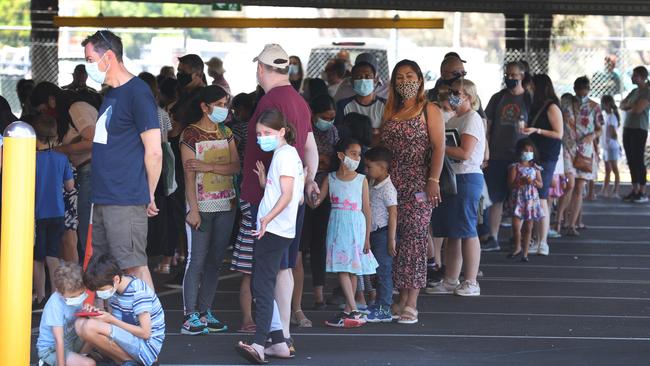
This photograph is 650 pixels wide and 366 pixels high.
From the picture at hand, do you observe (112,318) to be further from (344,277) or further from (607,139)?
(607,139)

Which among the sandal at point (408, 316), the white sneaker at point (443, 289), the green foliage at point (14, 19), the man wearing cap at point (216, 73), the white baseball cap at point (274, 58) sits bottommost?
the sandal at point (408, 316)

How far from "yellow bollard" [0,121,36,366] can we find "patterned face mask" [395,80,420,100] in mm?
3682

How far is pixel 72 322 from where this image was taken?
721 centimetres

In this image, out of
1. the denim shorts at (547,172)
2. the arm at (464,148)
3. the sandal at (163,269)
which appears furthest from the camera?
the denim shorts at (547,172)

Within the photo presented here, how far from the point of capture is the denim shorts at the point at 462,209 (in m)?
10.4

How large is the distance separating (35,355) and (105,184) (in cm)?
131

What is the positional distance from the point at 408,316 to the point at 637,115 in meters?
10.9

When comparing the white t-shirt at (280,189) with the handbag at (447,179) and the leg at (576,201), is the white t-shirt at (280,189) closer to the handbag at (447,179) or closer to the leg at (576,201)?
the handbag at (447,179)

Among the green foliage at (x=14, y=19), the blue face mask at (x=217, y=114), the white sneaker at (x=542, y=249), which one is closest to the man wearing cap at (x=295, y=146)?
the blue face mask at (x=217, y=114)

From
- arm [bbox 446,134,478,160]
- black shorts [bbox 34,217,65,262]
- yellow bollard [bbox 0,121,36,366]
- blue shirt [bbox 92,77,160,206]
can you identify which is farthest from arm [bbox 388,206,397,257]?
yellow bollard [bbox 0,121,36,366]

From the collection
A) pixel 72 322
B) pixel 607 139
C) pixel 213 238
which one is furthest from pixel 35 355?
pixel 607 139

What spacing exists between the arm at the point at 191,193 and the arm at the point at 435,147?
70.6 inches

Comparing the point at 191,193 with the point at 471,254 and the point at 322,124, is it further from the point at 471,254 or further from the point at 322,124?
the point at 471,254

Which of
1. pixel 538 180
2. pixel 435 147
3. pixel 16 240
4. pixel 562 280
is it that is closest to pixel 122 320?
pixel 16 240
